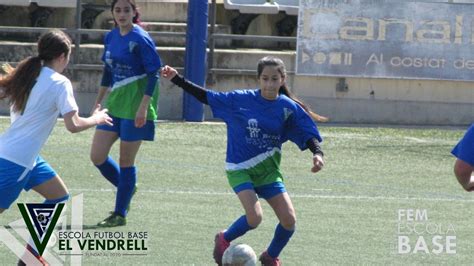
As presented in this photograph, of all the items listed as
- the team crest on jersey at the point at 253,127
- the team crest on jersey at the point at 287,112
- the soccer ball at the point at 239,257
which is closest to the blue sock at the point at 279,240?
the team crest on jersey at the point at 253,127

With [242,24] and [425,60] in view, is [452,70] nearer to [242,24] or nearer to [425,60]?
[425,60]

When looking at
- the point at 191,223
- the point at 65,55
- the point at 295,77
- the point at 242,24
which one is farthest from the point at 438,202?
the point at 242,24

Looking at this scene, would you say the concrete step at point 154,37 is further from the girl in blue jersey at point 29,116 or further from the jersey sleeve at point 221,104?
the girl in blue jersey at point 29,116

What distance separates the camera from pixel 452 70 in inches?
747

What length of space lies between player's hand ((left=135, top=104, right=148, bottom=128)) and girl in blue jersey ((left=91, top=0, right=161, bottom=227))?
22 mm

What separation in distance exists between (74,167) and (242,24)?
8599 mm

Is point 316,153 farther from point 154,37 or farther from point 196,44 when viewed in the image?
Result: point 154,37

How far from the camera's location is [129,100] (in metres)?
9.81

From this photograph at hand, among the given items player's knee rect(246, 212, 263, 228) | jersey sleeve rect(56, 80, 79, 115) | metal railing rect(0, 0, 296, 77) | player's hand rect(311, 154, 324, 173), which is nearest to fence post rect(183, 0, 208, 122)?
metal railing rect(0, 0, 296, 77)

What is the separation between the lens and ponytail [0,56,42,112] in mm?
7633

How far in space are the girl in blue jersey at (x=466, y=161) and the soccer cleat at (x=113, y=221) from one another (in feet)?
12.2

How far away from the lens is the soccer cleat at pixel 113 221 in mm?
9476

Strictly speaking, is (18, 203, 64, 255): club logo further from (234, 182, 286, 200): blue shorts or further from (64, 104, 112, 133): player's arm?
(234, 182, 286, 200): blue shorts

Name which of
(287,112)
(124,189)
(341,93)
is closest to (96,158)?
(124,189)
